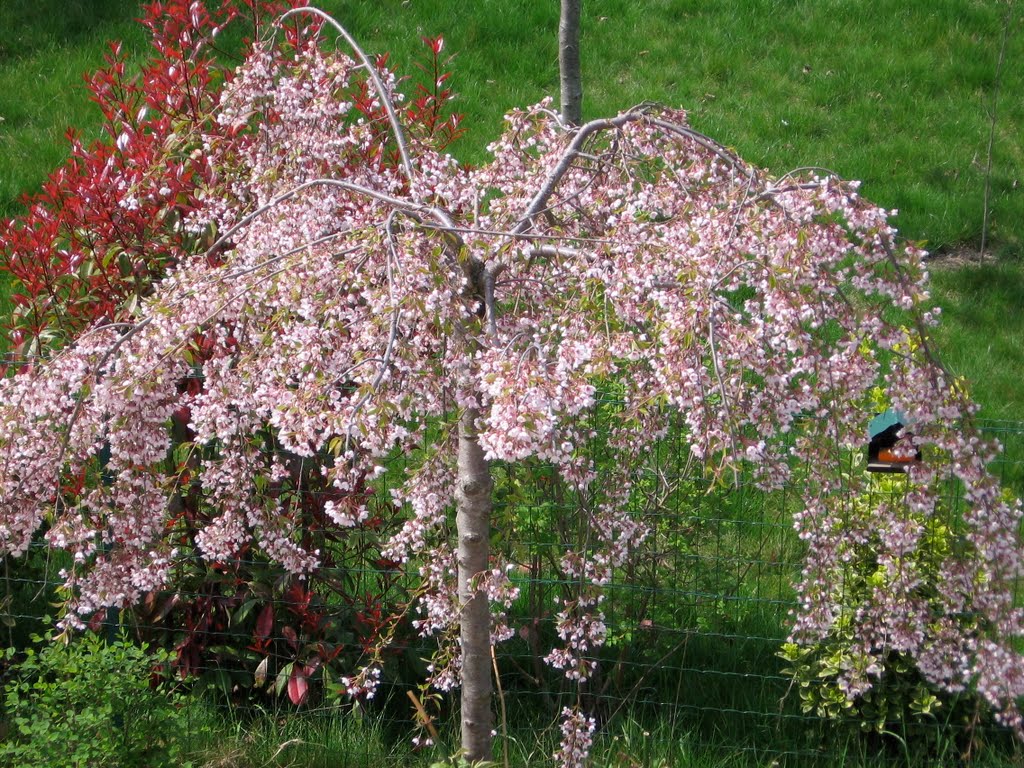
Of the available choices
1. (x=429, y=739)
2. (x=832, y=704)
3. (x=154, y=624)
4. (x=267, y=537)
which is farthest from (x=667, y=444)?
(x=154, y=624)

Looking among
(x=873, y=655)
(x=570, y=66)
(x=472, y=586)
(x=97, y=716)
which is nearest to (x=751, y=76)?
(x=570, y=66)

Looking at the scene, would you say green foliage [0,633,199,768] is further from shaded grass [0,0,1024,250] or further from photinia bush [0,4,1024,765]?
shaded grass [0,0,1024,250]

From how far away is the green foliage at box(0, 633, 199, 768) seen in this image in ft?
9.86

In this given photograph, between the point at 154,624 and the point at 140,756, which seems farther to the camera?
the point at 154,624

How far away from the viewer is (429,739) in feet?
11.3

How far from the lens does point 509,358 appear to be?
84.9 inches

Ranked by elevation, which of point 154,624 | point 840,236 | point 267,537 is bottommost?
point 154,624

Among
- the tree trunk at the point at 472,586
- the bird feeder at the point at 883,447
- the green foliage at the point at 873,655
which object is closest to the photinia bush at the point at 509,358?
the tree trunk at the point at 472,586

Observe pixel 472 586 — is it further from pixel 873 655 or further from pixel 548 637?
pixel 873 655

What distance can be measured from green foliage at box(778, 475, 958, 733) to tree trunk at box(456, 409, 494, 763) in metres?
1.14

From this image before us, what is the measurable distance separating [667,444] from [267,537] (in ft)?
5.04

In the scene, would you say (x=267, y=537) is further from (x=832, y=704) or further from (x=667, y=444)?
(x=832, y=704)

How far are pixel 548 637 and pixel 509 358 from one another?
6.35 feet

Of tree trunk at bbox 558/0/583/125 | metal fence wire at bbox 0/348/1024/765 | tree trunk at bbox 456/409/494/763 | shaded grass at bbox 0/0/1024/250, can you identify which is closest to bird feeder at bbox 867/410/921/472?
metal fence wire at bbox 0/348/1024/765
